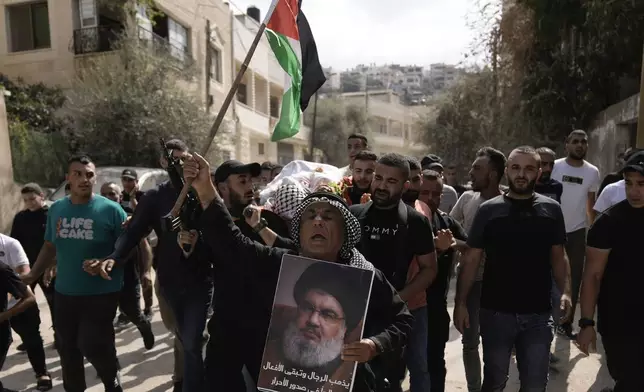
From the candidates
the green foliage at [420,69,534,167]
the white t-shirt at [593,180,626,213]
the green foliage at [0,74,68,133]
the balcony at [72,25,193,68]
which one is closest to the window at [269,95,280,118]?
the green foliage at [420,69,534,167]

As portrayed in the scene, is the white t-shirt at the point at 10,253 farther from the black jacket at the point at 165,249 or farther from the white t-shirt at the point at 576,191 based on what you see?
the white t-shirt at the point at 576,191

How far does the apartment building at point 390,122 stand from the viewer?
170 ft

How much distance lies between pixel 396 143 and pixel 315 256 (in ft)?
177

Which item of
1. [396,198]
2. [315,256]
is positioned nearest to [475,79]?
[396,198]

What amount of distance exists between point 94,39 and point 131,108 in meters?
3.75

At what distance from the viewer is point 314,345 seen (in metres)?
2.01

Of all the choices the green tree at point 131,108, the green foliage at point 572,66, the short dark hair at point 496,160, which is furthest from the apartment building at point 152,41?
the short dark hair at point 496,160

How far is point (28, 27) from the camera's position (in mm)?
18656

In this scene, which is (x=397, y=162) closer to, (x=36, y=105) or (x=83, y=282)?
(x=83, y=282)

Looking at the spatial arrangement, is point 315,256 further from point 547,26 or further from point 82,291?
point 547,26

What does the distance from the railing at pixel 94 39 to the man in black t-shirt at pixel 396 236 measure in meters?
16.8

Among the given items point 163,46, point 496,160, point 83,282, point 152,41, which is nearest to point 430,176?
point 496,160

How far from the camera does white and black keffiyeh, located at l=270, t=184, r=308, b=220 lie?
3.39 metres

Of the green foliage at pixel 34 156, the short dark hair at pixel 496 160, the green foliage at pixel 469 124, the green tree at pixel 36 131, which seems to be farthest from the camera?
the green foliage at pixel 469 124
